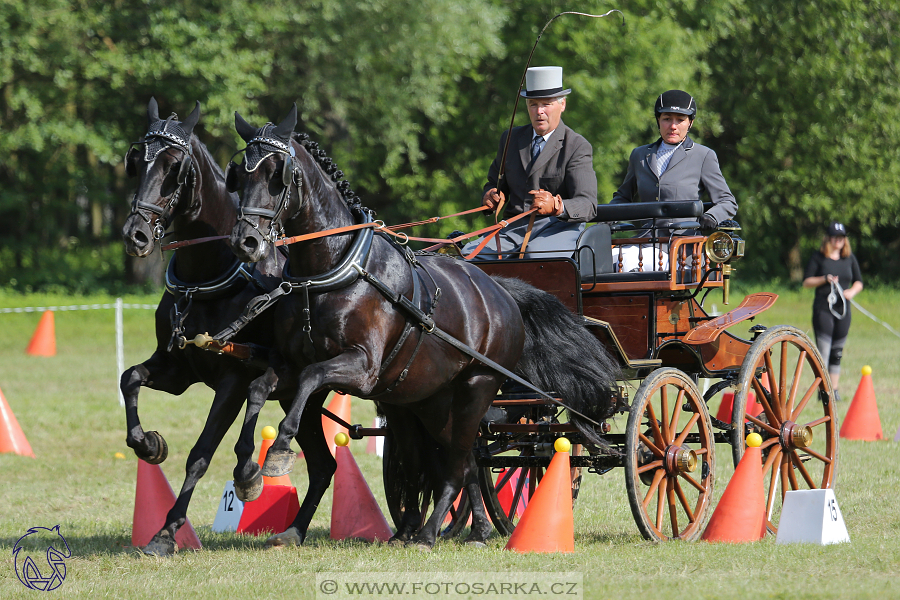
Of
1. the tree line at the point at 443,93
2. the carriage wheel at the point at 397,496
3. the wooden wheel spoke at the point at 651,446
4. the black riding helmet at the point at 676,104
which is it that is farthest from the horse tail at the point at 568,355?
the tree line at the point at 443,93

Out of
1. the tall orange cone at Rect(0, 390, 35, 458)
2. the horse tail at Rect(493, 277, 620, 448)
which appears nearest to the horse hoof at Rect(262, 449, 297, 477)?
the horse tail at Rect(493, 277, 620, 448)

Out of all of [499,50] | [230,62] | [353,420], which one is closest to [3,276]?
[230,62]

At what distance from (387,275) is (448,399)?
93 cm

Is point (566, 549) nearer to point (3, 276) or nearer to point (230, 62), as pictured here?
point (230, 62)

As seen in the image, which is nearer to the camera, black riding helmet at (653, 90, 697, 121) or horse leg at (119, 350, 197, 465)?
horse leg at (119, 350, 197, 465)

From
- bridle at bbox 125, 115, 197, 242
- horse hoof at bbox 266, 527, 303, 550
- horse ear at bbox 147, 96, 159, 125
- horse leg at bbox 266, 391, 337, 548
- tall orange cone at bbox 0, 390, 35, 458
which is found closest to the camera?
bridle at bbox 125, 115, 197, 242

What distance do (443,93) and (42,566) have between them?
1951 cm

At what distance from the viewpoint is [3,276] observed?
27703mm

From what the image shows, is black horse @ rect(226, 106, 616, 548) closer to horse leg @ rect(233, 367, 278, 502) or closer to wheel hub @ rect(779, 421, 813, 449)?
horse leg @ rect(233, 367, 278, 502)

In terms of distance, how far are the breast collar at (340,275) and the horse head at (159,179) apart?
2.22 feet

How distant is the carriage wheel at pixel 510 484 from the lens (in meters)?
6.41

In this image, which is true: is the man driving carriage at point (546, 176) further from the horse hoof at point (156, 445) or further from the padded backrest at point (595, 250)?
the horse hoof at point (156, 445)

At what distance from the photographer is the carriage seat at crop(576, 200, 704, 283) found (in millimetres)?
6594

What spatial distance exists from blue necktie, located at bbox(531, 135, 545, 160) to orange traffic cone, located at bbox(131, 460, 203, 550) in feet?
9.60
